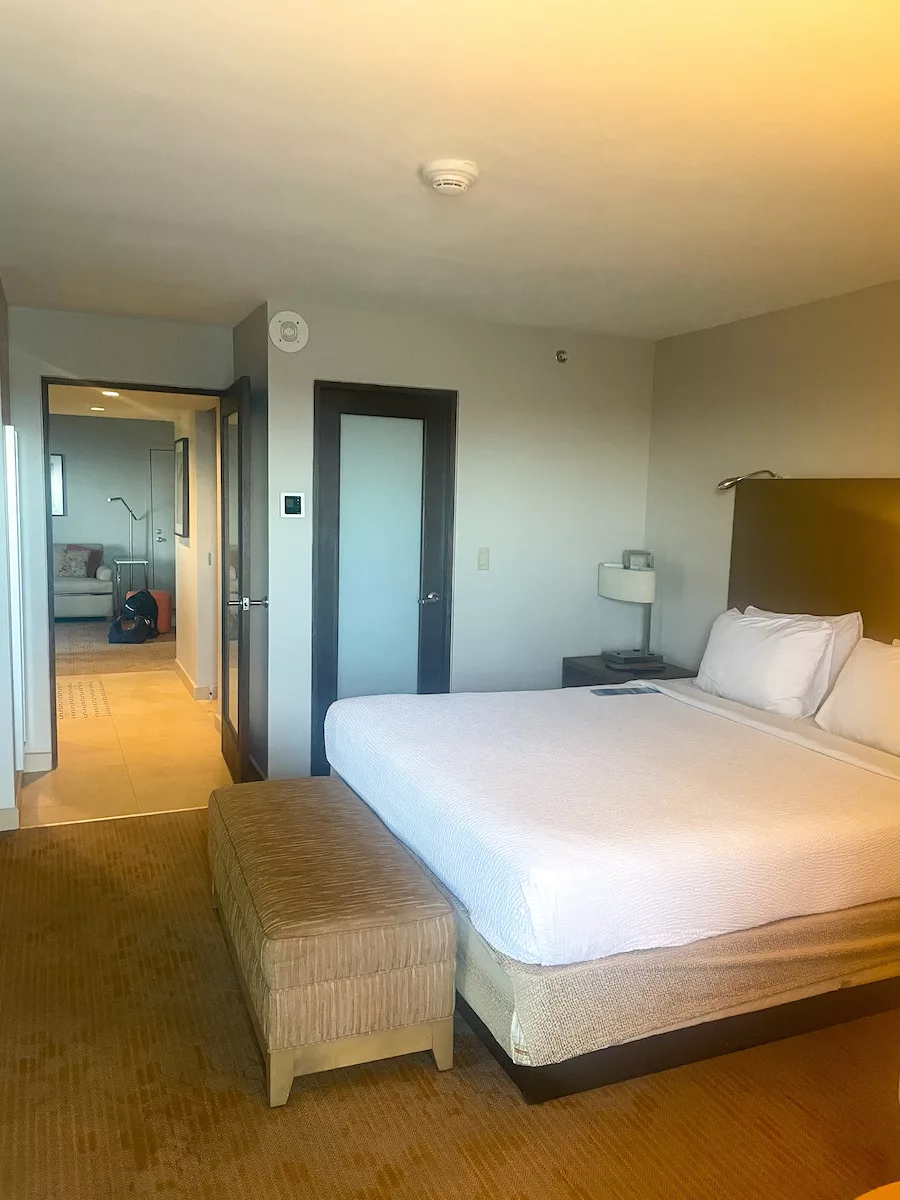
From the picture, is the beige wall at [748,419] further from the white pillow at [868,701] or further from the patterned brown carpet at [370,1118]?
the patterned brown carpet at [370,1118]

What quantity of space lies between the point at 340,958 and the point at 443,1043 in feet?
1.37

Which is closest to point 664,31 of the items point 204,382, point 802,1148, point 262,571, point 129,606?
point 802,1148

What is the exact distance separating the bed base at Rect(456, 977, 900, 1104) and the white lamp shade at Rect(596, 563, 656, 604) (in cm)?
227

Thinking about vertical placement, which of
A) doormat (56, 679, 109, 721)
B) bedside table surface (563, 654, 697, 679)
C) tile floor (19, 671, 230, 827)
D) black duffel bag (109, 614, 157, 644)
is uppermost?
bedside table surface (563, 654, 697, 679)

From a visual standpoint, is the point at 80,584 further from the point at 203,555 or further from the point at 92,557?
the point at 203,555

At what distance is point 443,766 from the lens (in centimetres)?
270

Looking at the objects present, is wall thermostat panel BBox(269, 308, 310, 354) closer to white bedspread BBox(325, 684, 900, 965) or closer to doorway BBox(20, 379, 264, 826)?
doorway BBox(20, 379, 264, 826)

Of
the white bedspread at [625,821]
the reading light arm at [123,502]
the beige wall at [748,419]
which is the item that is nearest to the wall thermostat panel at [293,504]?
the white bedspread at [625,821]

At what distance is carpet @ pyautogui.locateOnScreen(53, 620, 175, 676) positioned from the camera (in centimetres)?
757

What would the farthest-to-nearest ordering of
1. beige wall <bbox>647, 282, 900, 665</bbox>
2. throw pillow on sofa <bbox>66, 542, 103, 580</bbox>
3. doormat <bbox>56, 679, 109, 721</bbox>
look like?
throw pillow on sofa <bbox>66, 542, 103, 580</bbox> < doormat <bbox>56, 679, 109, 721</bbox> < beige wall <bbox>647, 282, 900, 665</bbox>

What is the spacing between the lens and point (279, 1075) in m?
2.16

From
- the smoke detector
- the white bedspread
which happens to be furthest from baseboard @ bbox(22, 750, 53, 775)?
the smoke detector

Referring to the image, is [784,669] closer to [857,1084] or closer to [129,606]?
[857,1084]

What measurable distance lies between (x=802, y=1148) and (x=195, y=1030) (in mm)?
1603
